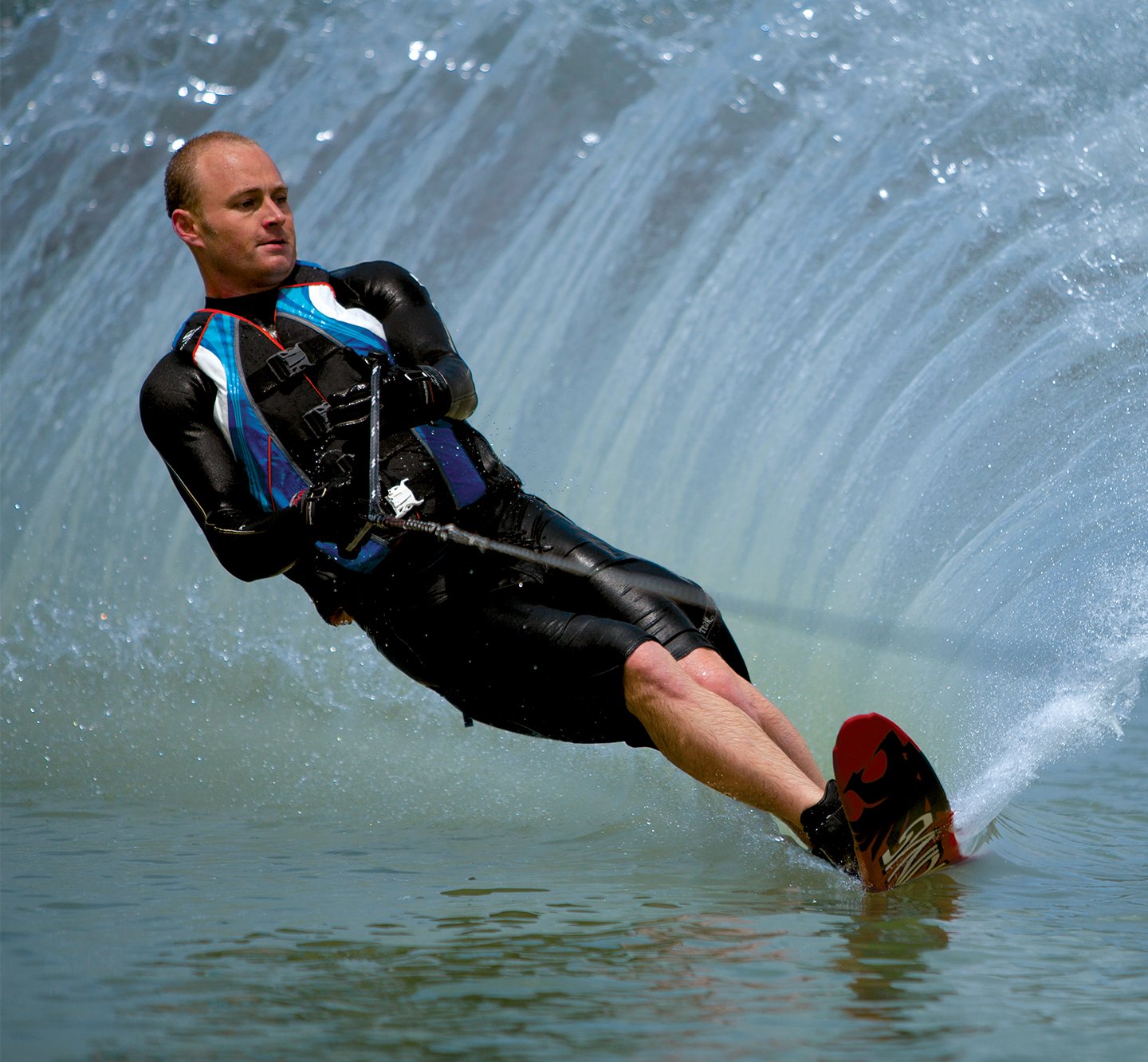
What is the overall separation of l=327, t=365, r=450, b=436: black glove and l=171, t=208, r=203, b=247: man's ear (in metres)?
0.53

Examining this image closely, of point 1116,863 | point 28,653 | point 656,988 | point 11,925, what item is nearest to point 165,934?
point 11,925

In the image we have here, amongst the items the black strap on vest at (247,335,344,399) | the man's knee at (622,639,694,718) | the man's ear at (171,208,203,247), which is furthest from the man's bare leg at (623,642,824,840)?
the man's ear at (171,208,203,247)

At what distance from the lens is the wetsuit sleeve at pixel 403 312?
3.57 meters

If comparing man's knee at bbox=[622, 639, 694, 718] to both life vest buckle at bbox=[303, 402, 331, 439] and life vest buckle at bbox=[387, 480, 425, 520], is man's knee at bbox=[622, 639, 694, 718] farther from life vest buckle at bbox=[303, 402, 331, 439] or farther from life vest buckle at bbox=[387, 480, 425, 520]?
life vest buckle at bbox=[303, 402, 331, 439]

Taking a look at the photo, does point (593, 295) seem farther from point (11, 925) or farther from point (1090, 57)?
point (11, 925)

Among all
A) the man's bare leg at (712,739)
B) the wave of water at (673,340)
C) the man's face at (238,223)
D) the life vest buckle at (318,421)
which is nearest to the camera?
the man's bare leg at (712,739)

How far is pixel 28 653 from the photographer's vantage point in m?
6.68

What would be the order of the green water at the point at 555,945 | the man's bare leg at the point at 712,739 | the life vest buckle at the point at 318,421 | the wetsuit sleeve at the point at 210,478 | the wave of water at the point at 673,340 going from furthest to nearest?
the wave of water at the point at 673,340
the life vest buckle at the point at 318,421
the wetsuit sleeve at the point at 210,478
the man's bare leg at the point at 712,739
the green water at the point at 555,945

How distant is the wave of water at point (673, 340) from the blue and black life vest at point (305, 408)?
4.31 feet

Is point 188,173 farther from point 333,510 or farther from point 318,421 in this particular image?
point 333,510

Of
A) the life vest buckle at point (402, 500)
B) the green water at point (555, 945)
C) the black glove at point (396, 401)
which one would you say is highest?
the black glove at point (396, 401)

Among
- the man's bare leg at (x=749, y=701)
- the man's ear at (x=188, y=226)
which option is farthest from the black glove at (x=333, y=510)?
the man's bare leg at (x=749, y=701)

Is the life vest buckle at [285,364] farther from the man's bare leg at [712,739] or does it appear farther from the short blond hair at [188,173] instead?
the man's bare leg at [712,739]

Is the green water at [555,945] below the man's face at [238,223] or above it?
below
